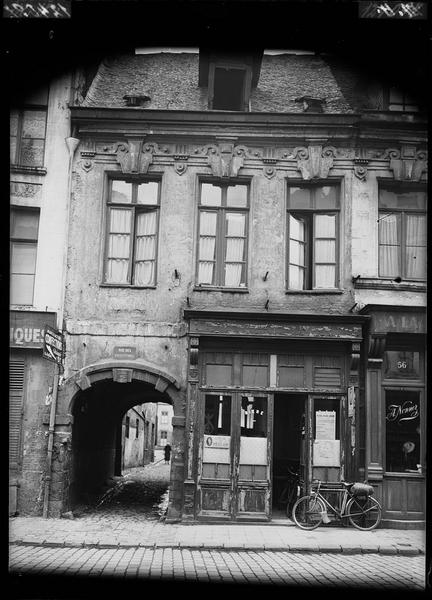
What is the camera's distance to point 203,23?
6773mm

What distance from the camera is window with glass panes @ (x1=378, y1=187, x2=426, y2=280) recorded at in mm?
8953

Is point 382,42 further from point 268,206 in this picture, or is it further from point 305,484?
point 305,484

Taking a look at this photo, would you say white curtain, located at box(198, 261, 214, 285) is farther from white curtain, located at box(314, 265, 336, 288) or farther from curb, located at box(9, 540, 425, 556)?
curb, located at box(9, 540, 425, 556)

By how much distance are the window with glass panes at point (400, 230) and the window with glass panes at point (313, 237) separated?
0.69m

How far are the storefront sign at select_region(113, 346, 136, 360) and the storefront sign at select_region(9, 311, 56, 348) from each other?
103 cm

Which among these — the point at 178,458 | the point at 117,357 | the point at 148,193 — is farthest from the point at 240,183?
the point at 178,458

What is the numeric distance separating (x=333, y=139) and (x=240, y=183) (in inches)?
59.6

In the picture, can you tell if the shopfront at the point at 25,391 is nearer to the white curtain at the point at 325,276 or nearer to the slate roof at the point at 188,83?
the slate roof at the point at 188,83

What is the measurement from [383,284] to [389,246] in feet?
1.96

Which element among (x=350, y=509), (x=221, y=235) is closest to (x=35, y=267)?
(x=221, y=235)

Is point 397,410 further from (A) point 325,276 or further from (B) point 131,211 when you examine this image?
(B) point 131,211

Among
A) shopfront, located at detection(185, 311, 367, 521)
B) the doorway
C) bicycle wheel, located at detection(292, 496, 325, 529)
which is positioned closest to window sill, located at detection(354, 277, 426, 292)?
shopfront, located at detection(185, 311, 367, 521)

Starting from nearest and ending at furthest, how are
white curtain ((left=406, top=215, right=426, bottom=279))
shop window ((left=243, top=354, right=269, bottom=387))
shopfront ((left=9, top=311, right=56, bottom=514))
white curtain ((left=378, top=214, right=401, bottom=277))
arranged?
white curtain ((left=406, top=215, right=426, bottom=279)) → shopfront ((left=9, top=311, right=56, bottom=514)) → white curtain ((left=378, top=214, right=401, bottom=277)) → shop window ((left=243, top=354, right=269, bottom=387))

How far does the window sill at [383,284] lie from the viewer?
9.34 m
